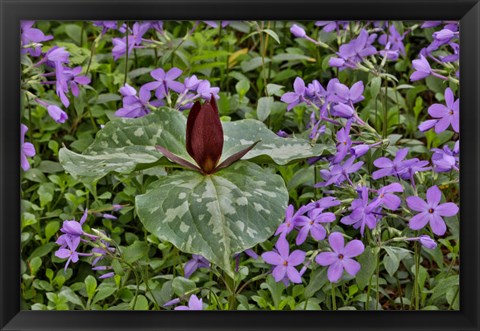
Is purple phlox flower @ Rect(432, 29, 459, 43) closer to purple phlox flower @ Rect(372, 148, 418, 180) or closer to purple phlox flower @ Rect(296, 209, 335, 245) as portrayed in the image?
purple phlox flower @ Rect(372, 148, 418, 180)

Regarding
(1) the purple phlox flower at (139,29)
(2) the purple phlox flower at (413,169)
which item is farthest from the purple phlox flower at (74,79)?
(2) the purple phlox flower at (413,169)

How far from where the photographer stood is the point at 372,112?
1648mm

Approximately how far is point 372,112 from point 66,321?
0.70 meters

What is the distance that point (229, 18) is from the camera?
1273mm

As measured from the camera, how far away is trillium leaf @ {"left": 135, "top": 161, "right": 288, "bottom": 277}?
1166mm

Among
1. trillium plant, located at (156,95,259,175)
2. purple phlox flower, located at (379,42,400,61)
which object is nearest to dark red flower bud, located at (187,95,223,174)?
trillium plant, located at (156,95,259,175)

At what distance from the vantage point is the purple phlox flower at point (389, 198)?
1.24 meters

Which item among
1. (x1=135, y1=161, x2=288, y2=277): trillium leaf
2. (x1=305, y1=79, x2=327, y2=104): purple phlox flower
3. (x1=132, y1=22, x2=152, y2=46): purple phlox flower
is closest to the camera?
(x1=135, y1=161, x2=288, y2=277): trillium leaf

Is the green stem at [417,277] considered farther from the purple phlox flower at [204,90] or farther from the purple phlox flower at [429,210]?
the purple phlox flower at [204,90]

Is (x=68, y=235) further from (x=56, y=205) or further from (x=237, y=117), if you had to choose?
(x=237, y=117)

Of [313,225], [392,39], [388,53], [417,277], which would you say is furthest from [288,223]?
[392,39]

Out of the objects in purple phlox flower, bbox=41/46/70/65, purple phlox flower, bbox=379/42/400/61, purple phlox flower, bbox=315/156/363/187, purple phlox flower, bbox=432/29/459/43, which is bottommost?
purple phlox flower, bbox=315/156/363/187

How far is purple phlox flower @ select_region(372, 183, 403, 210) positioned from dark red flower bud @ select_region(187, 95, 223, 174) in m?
0.24

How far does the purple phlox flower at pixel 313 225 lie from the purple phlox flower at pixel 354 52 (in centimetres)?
25
